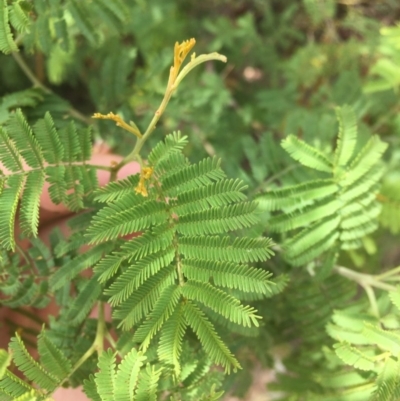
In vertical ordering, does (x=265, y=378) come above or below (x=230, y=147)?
below

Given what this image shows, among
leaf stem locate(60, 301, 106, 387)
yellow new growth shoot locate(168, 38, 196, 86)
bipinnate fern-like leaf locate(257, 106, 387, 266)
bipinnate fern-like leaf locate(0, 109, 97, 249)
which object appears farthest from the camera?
bipinnate fern-like leaf locate(257, 106, 387, 266)

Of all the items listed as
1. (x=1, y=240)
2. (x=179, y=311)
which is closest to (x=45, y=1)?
(x=1, y=240)

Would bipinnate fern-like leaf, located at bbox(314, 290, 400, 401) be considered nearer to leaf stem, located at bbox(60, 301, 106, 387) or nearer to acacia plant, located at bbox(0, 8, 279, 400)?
acacia plant, located at bbox(0, 8, 279, 400)

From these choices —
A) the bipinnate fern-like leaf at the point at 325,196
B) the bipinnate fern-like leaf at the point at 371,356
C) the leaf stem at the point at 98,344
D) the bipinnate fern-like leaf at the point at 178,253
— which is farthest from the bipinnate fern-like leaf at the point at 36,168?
the bipinnate fern-like leaf at the point at 371,356

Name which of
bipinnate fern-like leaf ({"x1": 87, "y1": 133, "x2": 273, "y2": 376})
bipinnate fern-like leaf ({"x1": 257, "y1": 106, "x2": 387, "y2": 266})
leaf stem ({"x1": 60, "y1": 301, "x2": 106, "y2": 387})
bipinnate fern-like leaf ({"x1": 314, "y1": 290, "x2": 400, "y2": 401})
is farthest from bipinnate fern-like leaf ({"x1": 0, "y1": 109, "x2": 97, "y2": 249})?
bipinnate fern-like leaf ({"x1": 314, "y1": 290, "x2": 400, "y2": 401})

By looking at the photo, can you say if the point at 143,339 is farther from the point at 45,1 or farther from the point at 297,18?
the point at 297,18

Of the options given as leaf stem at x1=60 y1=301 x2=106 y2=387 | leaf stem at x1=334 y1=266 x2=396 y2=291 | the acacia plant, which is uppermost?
the acacia plant

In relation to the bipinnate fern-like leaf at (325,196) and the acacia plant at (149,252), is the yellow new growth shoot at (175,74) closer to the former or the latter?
the acacia plant at (149,252)

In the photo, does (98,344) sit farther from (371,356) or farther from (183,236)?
(371,356)

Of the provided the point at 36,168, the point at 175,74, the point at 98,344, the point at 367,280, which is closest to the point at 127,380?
the point at 98,344
